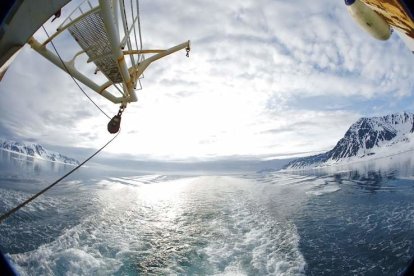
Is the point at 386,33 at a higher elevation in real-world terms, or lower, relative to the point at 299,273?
higher

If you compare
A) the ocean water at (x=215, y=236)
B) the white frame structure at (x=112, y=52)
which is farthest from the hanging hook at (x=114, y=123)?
the ocean water at (x=215, y=236)

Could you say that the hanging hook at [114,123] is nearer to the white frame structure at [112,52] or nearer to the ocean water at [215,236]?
the white frame structure at [112,52]

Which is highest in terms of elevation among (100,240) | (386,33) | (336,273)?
(386,33)

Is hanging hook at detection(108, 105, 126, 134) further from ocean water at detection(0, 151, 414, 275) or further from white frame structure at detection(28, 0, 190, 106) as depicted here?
ocean water at detection(0, 151, 414, 275)

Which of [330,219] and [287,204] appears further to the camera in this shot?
[287,204]

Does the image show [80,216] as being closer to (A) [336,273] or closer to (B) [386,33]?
(A) [336,273]

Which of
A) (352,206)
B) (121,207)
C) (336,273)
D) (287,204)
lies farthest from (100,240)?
(352,206)

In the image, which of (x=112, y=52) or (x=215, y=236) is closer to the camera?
(x=112, y=52)

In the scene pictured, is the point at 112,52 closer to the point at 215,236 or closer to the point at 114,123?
the point at 114,123

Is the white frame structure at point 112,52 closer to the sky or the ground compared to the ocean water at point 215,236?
closer to the sky

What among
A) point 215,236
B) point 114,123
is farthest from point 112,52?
point 215,236

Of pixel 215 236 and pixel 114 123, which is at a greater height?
pixel 114 123
